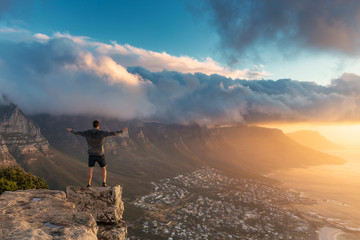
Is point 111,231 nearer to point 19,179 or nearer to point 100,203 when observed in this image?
Result: point 100,203

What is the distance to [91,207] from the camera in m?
19.0

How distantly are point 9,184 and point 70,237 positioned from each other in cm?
5948

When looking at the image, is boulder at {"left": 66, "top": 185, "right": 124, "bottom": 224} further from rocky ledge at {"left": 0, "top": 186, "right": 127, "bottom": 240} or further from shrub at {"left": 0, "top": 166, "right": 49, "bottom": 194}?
shrub at {"left": 0, "top": 166, "right": 49, "bottom": 194}

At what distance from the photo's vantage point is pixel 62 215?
15.4 metres

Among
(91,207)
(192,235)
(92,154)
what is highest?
(92,154)

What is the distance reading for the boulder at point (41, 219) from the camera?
12.1 m

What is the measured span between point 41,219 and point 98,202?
4.92 m

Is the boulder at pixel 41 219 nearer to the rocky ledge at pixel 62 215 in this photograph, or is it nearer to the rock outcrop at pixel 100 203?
the rocky ledge at pixel 62 215

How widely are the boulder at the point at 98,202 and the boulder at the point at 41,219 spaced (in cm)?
94

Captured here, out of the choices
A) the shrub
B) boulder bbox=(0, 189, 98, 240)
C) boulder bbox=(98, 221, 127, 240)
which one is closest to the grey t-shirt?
boulder bbox=(0, 189, 98, 240)

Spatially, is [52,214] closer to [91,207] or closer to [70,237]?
[91,207]

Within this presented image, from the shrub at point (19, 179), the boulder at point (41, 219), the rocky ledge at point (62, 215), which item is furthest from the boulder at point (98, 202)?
the shrub at point (19, 179)

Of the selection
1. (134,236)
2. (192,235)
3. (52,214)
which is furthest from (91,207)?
(192,235)

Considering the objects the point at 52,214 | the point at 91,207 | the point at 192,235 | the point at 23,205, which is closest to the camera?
the point at 52,214
